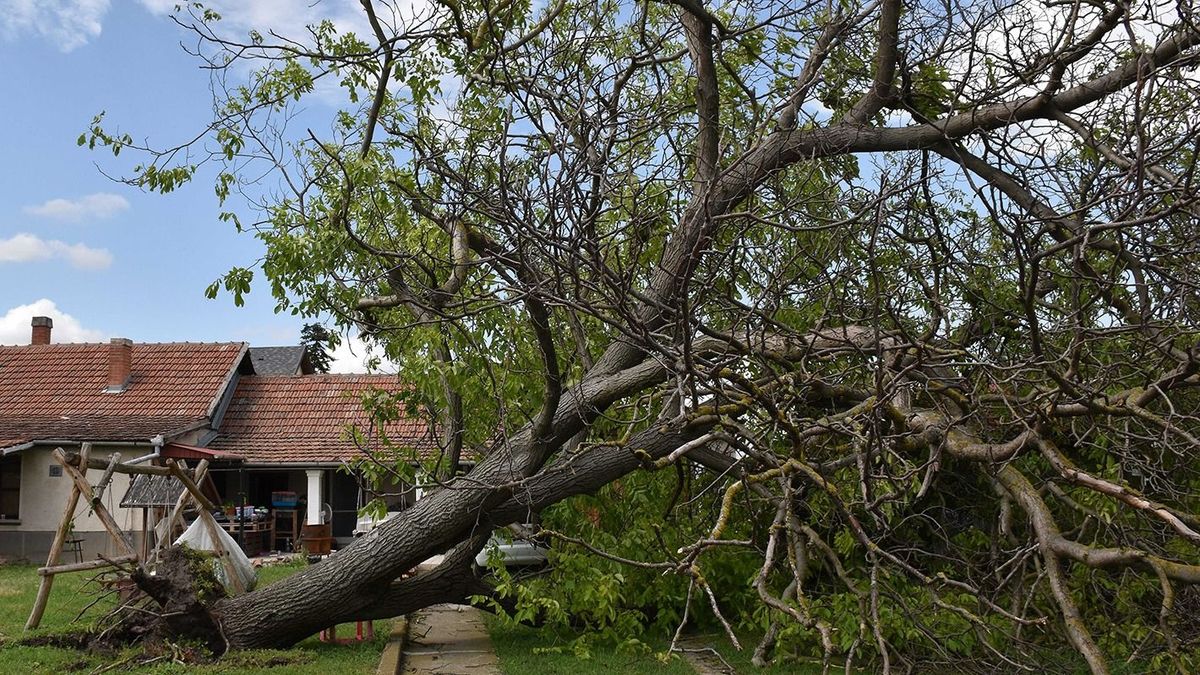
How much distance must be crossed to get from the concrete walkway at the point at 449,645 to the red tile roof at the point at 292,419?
8.05 m

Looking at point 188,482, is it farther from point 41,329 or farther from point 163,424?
point 41,329

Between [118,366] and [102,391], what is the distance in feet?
2.16

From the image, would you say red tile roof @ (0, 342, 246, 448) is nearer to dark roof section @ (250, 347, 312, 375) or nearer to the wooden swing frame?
dark roof section @ (250, 347, 312, 375)

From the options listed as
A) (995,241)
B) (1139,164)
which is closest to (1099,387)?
(1139,164)

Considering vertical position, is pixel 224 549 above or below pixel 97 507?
below

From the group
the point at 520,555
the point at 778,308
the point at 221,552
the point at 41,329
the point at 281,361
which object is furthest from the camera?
the point at 281,361

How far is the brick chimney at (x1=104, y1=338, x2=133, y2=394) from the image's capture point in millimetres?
24438

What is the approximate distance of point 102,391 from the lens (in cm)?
2434

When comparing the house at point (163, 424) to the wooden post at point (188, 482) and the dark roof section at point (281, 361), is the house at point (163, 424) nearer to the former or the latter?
the dark roof section at point (281, 361)

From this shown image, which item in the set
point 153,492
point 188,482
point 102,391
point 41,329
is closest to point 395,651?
point 188,482

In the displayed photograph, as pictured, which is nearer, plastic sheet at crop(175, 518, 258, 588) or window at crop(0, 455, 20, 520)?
plastic sheet at crop(175, 518, 258, 588)

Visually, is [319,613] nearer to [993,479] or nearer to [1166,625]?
[993,479]

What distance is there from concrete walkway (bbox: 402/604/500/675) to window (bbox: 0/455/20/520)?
1183 cm

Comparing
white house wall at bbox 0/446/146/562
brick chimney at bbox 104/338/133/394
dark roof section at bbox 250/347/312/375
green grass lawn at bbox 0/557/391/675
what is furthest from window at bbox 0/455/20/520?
dark roof section at bbox 250/347/312/375
